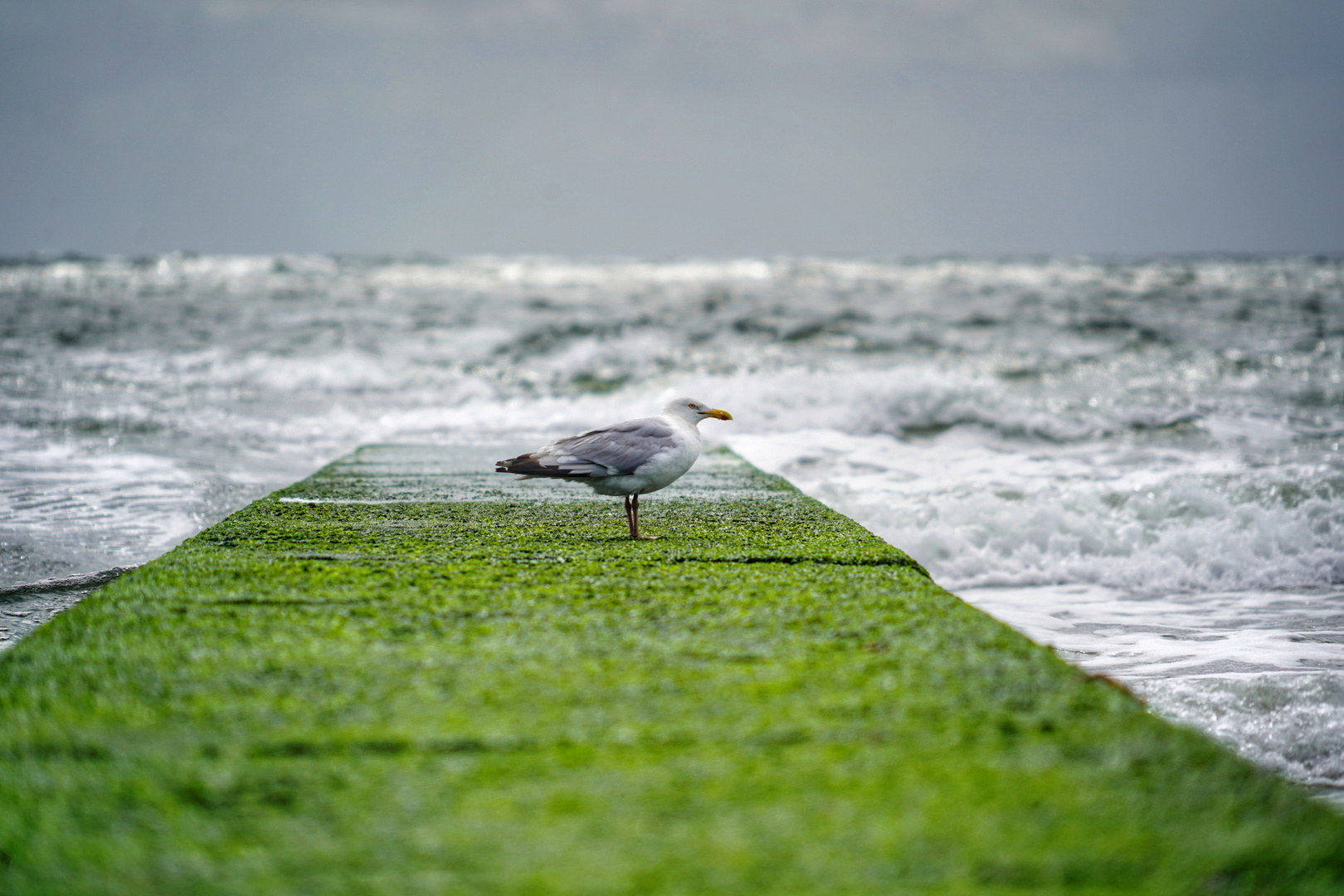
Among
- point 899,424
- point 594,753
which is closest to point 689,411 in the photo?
point 594,753

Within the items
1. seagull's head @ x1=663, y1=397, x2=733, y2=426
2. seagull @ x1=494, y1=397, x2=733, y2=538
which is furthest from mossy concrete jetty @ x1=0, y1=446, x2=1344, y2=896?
seagull's head @ x1=663, y1=397, x2=733, y2=426

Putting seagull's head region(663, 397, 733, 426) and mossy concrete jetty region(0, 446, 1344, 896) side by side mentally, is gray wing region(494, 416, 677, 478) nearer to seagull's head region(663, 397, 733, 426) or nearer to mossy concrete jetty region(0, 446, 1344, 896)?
seagull's head region(663, 397, 733, 426)

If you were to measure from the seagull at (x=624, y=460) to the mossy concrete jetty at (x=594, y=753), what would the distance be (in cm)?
88

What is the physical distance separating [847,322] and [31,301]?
1827 centimetres

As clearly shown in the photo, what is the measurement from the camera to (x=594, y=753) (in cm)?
177

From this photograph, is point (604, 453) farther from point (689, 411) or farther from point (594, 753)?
point (594, 753)

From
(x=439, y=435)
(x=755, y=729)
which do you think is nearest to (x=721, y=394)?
(x=439, y=435)

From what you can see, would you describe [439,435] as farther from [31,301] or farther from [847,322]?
[31,301]

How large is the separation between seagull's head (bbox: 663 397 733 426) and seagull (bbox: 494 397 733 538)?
0.26 metres

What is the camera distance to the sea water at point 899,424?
458 centimetres

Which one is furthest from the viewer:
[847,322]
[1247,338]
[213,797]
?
[847,322]

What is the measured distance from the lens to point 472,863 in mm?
1440

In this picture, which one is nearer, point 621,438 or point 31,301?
point 621,438

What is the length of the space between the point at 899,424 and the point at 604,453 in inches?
266
